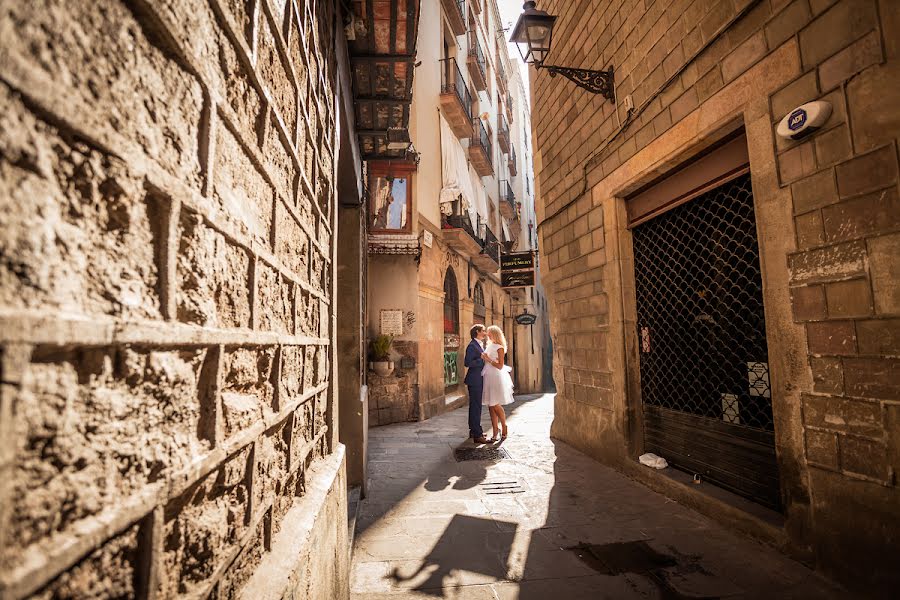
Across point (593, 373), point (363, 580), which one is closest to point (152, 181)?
point (363, 580)

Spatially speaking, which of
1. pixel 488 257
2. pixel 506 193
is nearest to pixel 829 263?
pixel 488 257

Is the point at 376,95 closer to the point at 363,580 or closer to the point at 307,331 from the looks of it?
the point at 307,331

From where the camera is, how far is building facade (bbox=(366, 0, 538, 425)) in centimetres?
908

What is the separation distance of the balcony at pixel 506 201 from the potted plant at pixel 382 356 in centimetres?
1108

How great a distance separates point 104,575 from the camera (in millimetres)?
545

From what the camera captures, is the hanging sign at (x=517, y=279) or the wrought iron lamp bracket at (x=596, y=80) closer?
the wrought iron lamp bracket at (x=596, y=80)

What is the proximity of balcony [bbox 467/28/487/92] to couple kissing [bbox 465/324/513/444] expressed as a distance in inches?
430

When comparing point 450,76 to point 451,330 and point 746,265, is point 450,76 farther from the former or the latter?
point 746,265

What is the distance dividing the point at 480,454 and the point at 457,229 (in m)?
6.41

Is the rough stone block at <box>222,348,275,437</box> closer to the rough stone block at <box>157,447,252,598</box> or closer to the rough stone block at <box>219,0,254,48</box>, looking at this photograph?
the rough stone block at <box>157,447,252,598</box>

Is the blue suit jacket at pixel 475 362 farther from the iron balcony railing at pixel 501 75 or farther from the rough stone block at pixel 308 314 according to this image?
the iron balcony railing at pixel 501 75

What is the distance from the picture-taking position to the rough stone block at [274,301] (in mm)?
1177

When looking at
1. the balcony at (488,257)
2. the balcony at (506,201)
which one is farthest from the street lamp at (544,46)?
the balcony at (506,201)

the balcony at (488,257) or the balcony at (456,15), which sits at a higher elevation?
the balcony at (456,15)
